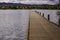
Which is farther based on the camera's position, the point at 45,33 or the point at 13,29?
the point at 13,29

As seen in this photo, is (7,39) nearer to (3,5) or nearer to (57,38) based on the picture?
(57,38)

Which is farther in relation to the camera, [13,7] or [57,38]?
[13,7]

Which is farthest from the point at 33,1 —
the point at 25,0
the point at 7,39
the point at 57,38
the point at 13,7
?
the point at 57,38

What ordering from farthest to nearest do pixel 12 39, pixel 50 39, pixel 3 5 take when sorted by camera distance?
pixel 3 5 < pixel 12 39 < pixel 50 39

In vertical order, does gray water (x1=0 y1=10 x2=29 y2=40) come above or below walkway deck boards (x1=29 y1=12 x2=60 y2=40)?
below

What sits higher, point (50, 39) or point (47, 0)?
point (50, 39)

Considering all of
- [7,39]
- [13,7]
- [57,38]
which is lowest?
[13,7]

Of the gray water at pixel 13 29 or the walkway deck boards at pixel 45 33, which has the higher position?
the walkway deck boards at pixel 45 33

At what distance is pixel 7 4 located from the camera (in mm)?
29047

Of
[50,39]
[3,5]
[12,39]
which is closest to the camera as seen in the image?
[50,39]

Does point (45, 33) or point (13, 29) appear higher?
point (45, 33)

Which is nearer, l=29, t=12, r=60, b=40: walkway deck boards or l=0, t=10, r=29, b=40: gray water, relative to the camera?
l=29, t=12, r=60, b=40: walkway deck boards

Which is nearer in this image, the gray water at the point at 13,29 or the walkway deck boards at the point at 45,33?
the walkway deck boards at the point at 45,33

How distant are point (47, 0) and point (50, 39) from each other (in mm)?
27482
